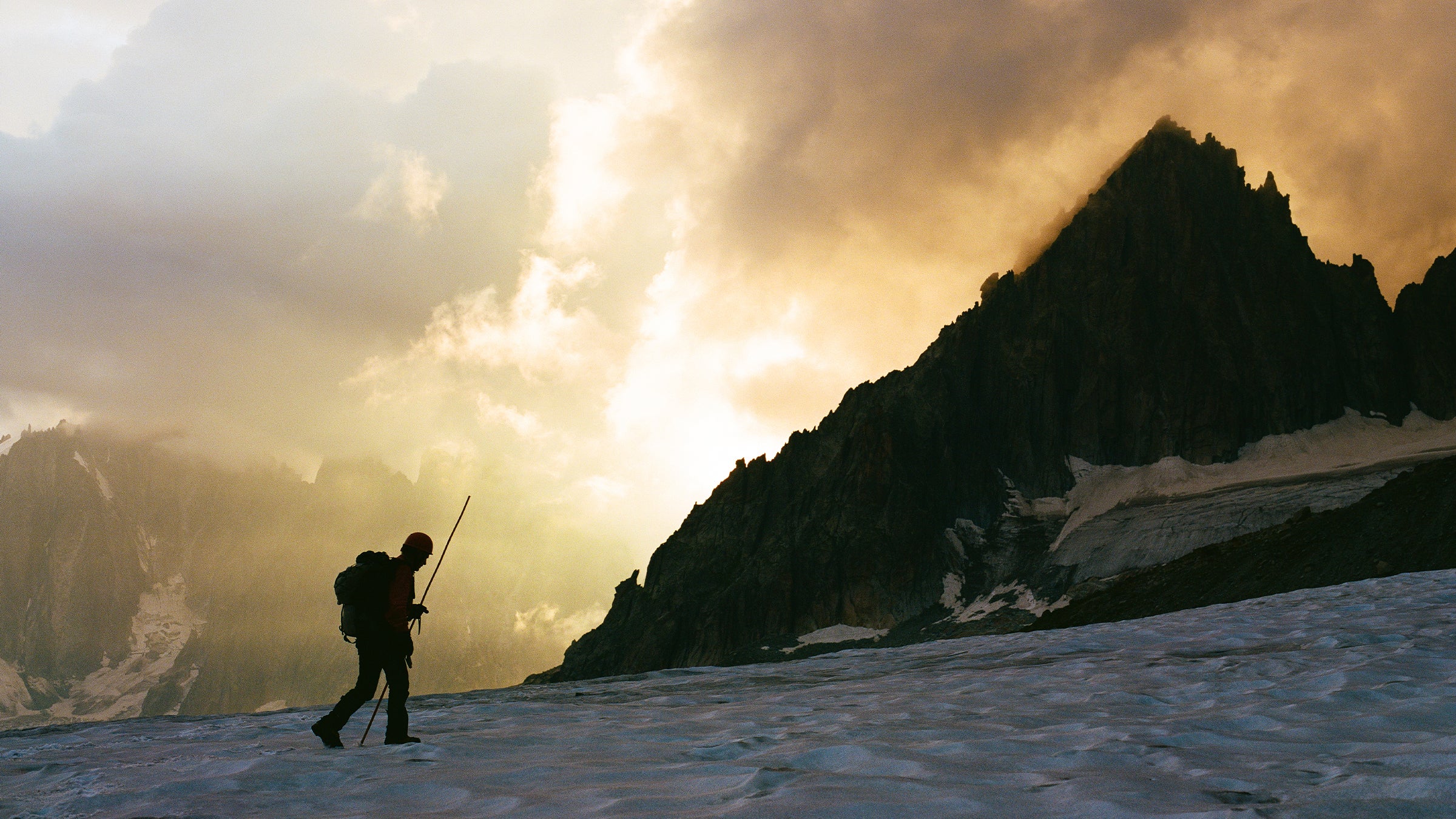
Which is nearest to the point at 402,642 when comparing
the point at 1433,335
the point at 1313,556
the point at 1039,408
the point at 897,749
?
the point at 897,749

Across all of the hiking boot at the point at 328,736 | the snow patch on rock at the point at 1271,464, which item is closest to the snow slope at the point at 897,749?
the hiking boot at the point at 328,736

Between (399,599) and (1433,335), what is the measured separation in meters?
183

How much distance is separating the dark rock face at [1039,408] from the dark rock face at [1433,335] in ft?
8.66

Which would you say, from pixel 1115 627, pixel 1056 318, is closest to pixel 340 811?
pixel 1115 627

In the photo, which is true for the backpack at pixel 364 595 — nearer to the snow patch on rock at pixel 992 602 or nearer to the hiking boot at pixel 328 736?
the hiking boot at pixel 328 736

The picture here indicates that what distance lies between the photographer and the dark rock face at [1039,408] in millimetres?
138500

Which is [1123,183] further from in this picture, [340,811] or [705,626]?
[340,811]

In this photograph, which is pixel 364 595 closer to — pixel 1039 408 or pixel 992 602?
pixel 992 602

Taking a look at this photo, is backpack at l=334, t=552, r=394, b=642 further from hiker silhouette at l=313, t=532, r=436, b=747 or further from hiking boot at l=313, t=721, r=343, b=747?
hiking boot at l=313, t=721, r=343, b=747

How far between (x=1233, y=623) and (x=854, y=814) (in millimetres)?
18138

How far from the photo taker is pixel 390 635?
1039 centimetres

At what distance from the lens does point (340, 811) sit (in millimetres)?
5898

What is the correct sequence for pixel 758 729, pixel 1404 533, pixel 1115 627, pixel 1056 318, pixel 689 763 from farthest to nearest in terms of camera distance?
pixel 1056 318 < pixel 1404 533 < pixel 1115 627 < pixel 758 729 < pixel 689 763

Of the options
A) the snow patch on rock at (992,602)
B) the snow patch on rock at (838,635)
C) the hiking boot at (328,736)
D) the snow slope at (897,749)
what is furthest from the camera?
the snow patch on rock at (838,635)
